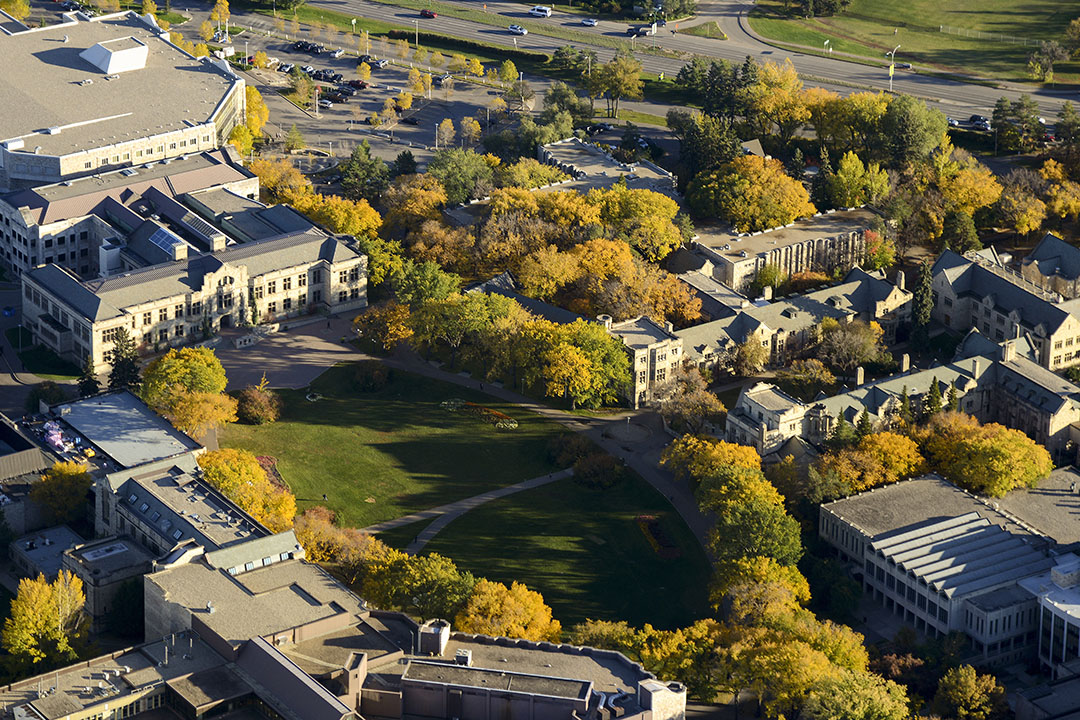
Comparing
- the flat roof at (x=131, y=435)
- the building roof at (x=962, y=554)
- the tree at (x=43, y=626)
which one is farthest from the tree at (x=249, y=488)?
the building roof at (x=962, y=554)

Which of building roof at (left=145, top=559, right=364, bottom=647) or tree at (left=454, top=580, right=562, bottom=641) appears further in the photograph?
tree at (left=454, top=580, right=562, bottom=641)

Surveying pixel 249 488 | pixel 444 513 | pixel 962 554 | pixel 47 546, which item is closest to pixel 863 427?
pixel 962 554

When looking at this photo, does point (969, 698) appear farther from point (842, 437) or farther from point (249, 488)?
point (249, 488)

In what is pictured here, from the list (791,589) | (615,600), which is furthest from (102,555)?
(791,589)

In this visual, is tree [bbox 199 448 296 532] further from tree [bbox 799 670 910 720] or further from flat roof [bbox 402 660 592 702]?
tree [bbox 799 670 910 720]

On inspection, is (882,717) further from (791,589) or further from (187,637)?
(187,637)

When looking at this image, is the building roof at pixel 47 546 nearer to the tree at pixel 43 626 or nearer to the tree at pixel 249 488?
the tree at pixel 43 626

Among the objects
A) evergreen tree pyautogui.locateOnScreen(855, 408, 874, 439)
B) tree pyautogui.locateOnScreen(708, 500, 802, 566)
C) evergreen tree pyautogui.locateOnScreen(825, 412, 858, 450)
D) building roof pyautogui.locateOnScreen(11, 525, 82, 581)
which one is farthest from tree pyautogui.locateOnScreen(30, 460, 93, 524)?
evergreen tree pyautogui.locateOnScreen(855, 408, 874, 439)
